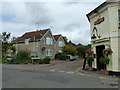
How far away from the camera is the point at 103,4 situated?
40.4 feet

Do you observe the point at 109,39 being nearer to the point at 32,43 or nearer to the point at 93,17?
the point at 93,17

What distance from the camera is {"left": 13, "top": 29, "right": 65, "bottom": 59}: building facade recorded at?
3228 centimetres

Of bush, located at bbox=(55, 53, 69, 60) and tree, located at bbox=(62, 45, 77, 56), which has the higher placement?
tree, located at bbox=(62, 45, 77, 56)

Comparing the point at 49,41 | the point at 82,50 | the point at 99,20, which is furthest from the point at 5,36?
the point at 99,20

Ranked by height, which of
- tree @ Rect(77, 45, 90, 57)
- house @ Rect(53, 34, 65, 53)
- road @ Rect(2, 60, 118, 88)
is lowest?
road @ Rect(2, 60, 118, 88)

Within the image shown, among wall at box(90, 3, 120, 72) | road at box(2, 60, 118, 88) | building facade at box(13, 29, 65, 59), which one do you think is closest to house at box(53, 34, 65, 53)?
building facade at box(13, 29, 65, 59)

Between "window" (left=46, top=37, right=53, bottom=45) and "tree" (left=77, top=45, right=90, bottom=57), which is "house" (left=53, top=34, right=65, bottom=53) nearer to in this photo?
"window" (left=46, top=37, right=53, bottom=45)

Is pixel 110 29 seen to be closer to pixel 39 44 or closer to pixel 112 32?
pixel 112 32

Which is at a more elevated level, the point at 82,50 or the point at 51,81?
the point at 82,50

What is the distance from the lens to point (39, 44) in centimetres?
3216

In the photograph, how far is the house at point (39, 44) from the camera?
32.3 meters

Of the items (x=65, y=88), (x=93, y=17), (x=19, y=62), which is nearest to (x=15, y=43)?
(x=19, y=62)

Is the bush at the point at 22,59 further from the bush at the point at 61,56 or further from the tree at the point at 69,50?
the tree at the point at 69,50

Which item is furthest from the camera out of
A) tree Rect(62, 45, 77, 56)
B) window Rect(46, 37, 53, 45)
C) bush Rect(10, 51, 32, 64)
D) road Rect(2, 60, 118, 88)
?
tree Rect(62, 45, 77, 56)
